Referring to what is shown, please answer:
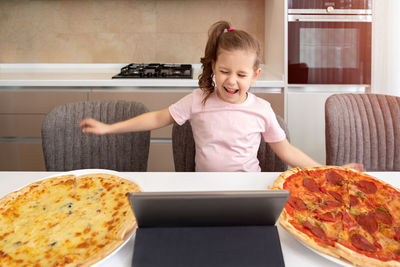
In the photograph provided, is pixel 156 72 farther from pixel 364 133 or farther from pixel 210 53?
pixel 364 133

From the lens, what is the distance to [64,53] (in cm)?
279

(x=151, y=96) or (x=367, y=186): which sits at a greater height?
(x=151, y=96)

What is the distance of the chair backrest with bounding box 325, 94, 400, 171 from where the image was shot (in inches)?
58.3

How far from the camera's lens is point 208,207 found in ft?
1.85

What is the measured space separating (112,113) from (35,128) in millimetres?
1139

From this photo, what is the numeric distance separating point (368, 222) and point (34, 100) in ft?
7.06

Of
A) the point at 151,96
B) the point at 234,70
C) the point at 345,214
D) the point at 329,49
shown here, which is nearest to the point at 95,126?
the point at 234,70

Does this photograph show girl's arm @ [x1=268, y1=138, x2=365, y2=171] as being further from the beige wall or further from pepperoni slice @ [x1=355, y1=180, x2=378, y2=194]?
the beige wall

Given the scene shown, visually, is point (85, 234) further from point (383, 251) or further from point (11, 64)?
point (11, 64)

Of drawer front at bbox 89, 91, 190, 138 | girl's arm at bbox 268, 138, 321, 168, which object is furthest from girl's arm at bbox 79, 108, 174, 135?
drawer front at bbox 89, 91, 190, 138

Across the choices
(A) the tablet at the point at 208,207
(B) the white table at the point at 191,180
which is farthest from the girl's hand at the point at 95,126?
(A) the tablet at the point at 208,207

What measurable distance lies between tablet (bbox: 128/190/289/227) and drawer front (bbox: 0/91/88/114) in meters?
1.81

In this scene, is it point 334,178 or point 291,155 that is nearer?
point 334,178

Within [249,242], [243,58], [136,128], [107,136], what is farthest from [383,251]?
[107,136]
